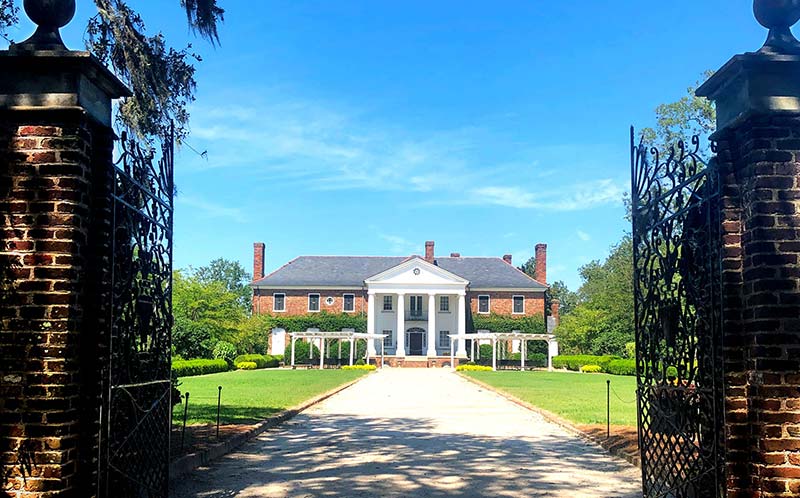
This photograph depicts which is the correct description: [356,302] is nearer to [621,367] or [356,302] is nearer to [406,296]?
[406,296]

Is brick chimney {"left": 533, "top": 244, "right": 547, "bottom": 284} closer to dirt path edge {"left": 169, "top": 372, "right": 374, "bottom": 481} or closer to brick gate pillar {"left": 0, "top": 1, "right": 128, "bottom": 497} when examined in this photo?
dirt path edge {"left": 169, "top": 372, "right": 374, "bottom": 481}

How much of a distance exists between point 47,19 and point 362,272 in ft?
192

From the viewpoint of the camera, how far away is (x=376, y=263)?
2549 inches

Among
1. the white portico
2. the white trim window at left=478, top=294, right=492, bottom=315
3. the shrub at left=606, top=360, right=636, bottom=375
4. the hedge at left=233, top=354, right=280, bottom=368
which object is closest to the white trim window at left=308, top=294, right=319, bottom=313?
the white portico

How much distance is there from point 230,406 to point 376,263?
158ft

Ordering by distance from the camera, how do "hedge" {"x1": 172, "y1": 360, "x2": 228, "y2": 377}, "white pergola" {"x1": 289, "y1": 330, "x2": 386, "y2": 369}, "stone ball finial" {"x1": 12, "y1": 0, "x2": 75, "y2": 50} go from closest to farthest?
1. "stone ball finial" {"x1": 12, "y1": 0, "x2": 75, "y2": 50}
2. "hedge" {"x1": 172, "y1": 360, "x2": 228, "y2": 377}
3. "white pergola" {"x1": 289, "y1": 330, "x2": 386, "y2": 369}

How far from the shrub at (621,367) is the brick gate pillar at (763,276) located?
36.1 m

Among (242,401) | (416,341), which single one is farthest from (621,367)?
(242,401)

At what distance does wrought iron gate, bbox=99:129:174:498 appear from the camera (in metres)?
5.24

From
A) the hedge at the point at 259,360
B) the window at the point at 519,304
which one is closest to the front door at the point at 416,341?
the window at the point at 519,304

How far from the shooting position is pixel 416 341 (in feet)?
202

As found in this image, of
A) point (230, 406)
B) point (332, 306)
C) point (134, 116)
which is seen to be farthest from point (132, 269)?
point (332, 306)

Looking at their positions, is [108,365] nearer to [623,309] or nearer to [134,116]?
[134,116]

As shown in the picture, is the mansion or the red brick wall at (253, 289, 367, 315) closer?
the mansion
